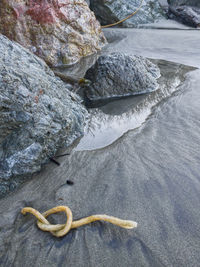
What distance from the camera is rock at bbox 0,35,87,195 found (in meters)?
1.67

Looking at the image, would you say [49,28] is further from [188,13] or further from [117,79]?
[188,13]

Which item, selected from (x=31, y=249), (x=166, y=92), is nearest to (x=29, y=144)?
(x=31, y=249)

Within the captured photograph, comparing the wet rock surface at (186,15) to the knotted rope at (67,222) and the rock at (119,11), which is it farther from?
the knotted rope at (67,222)

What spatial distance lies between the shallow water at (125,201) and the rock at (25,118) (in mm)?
152

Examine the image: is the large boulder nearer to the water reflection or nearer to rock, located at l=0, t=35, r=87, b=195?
the water reflection

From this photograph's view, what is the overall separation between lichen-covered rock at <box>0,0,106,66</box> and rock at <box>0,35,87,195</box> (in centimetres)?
255

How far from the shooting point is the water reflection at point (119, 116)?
228 cm

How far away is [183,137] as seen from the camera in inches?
83.3

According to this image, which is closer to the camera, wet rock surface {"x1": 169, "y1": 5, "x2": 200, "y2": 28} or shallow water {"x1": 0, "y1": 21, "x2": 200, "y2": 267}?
shallow water {"x1": 0, "y1": 21, "x2": 200, "y2": 267}

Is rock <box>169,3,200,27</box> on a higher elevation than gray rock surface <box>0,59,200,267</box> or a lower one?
higher

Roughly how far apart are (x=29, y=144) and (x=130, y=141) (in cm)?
94

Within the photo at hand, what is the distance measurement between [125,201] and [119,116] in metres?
1.34

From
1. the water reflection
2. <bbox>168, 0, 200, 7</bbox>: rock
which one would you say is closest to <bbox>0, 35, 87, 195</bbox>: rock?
the water reflection

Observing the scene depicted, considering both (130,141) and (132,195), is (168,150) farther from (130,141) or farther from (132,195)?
(132,195)
